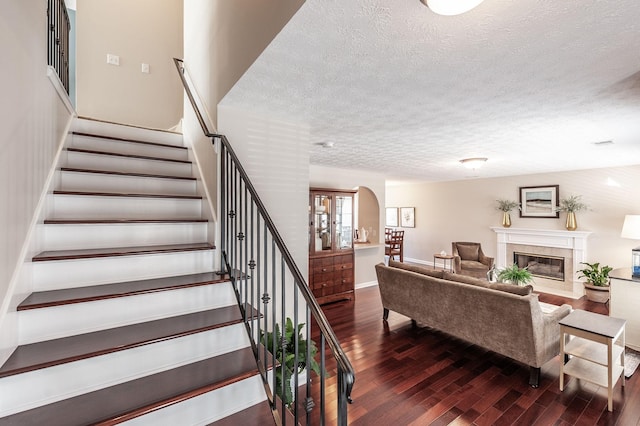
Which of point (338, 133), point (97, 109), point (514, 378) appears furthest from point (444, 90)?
point (97, 109)

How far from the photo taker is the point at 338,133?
3.05 meters

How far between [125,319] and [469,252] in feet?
22.3

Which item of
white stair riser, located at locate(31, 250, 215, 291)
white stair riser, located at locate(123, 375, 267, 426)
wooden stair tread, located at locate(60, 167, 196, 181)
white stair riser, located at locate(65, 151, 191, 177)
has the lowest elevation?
white stair riser, located at locate(123, 375, 267, 426)

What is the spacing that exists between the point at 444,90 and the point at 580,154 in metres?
Answer: 3.54

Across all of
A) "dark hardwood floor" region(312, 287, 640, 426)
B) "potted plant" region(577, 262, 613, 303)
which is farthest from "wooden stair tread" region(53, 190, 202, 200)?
"potted plant" region(577, 262, 613, 303)

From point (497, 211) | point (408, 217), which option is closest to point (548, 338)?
point (497, 211)

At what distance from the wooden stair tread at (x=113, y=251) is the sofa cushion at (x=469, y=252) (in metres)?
6.19

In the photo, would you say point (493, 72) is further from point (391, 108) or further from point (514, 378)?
point (514, 378)

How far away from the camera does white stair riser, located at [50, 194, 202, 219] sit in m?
2.00

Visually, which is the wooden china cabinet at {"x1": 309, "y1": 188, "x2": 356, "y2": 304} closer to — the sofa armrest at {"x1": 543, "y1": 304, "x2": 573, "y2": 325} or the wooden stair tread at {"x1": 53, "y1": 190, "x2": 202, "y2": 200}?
the wooden stair tread at {"x1": 53, "y1": 190, "x2": 202, "y2": 200}

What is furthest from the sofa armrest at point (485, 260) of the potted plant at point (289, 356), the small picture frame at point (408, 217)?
the potted plant at point (289, 356)

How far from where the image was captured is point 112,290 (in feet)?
5.46

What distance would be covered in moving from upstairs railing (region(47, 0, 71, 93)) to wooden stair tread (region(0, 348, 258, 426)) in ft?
6.88

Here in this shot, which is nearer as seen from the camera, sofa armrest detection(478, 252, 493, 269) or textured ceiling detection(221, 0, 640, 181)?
textured ceiling detection(221, 0, 640, 181)
